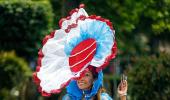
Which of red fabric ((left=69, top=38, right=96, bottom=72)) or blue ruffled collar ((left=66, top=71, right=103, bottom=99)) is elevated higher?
red fabric ((left=69, top=38, right=96, bottom=72))

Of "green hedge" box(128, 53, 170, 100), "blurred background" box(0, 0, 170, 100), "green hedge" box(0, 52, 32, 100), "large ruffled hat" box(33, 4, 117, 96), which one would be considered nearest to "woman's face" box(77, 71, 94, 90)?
"large ruffled hat" box(33, 4, 117, 96)

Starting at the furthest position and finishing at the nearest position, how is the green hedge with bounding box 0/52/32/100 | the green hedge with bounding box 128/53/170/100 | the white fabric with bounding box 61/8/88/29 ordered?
the green hedge with bounding box 0/52/32/100 → the green hedge with bounding box 128/53/170/100 → the white fabric with bounding box 61/8/88/29

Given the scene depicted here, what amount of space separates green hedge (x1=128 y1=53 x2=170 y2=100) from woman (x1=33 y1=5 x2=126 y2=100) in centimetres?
382

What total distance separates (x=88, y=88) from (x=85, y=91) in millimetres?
43

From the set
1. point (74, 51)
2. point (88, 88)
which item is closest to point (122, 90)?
point (88, 88)

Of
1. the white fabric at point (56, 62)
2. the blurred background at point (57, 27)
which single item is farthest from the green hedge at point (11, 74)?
the white fabric at point (56, 62)

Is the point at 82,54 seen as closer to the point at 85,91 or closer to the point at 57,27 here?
the point at 85,91

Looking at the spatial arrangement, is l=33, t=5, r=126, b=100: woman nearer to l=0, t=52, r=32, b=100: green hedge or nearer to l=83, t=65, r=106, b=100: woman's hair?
l=83, t=65, r=106, b=100: woman's hair

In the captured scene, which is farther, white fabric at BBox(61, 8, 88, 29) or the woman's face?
white fabric at BBox(61, 8, 88, 29)

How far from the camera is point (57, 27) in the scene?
40.8 feet

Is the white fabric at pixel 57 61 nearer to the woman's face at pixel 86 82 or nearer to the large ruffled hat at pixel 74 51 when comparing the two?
the large ruffled hat at pixel 74 51

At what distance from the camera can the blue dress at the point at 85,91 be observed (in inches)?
273

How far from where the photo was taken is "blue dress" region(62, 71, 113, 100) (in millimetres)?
6930

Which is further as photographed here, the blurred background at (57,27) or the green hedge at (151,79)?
the blurred background at (57,27)
